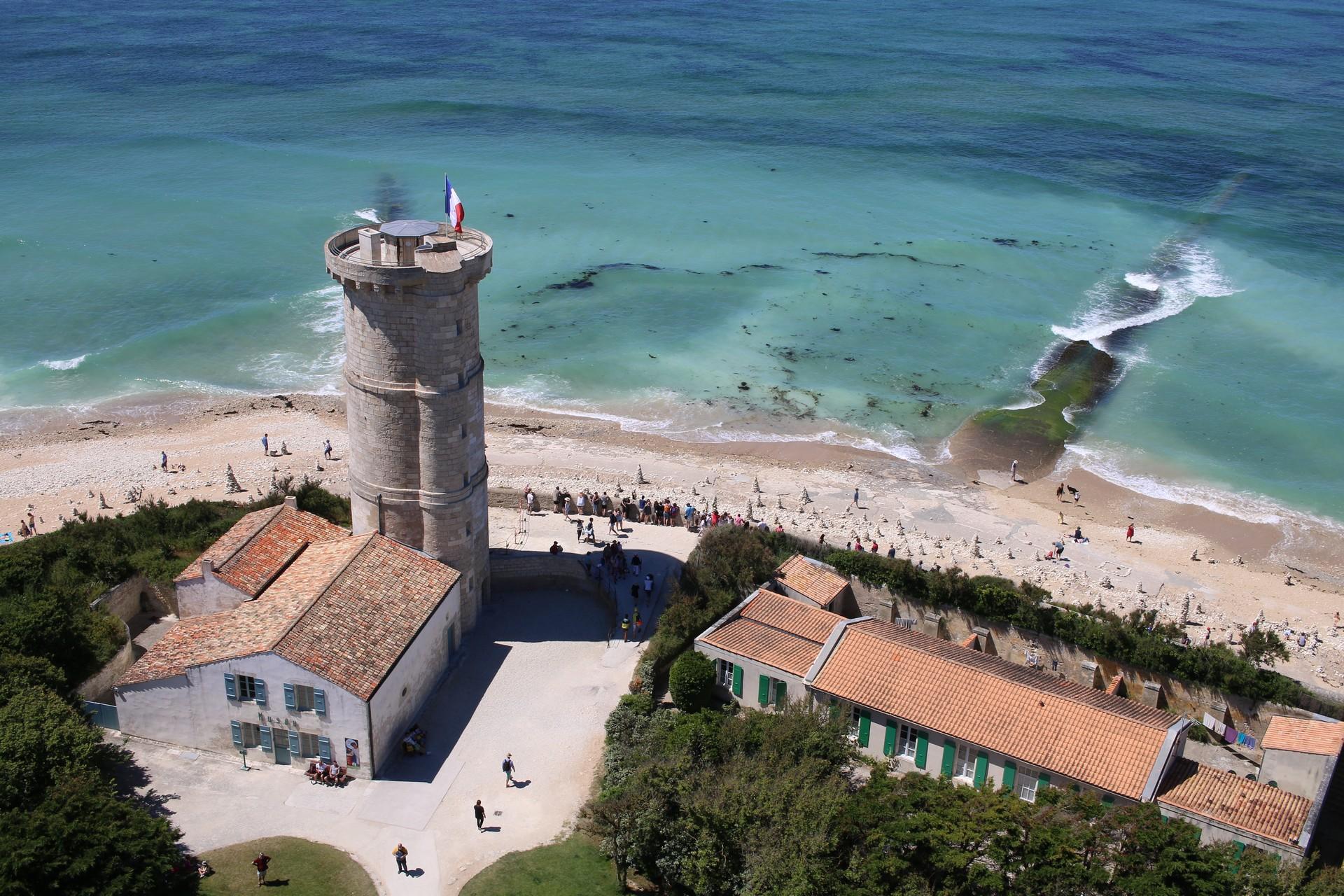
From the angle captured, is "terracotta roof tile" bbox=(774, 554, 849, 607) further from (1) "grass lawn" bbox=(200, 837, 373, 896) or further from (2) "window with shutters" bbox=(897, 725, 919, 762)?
(1) "grass lawn" bbox=(200, 837, 373, 896)

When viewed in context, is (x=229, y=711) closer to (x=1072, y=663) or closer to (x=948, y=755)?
(x=948, y=755)

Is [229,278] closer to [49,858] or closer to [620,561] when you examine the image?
[620,561]

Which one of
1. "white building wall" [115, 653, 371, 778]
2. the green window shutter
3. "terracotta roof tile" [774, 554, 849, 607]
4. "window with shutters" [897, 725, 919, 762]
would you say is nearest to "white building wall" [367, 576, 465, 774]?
"white building wall" [115, 653, 371, 778]

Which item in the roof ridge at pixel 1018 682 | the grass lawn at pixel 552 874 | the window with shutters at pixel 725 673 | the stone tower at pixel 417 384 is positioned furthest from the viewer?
the window with shutters at pixel 725 673

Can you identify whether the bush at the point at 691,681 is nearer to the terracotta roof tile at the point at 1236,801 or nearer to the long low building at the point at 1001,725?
the long low building at the point at 1001,725

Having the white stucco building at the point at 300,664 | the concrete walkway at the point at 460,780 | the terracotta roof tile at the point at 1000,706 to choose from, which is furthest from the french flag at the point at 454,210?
the terracotta roof tile at the point at 1000,706

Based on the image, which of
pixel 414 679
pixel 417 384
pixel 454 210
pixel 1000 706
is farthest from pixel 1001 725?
pixel 454 210
